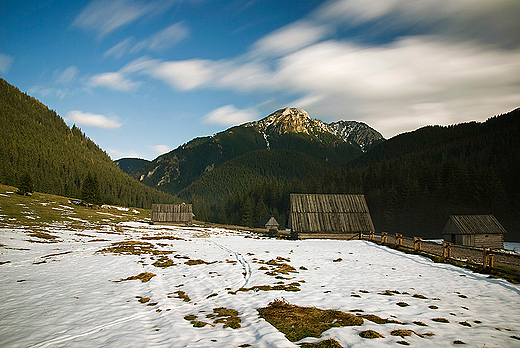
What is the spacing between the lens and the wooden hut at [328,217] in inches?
1633

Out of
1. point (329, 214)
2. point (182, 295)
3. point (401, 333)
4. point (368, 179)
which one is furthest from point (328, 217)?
point (368, 179)

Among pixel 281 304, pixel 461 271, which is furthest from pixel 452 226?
pixel 281 304

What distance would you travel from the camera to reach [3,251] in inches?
950

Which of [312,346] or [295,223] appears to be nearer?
[312,346]

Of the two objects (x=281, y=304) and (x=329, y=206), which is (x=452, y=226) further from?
(x=281, y=304)

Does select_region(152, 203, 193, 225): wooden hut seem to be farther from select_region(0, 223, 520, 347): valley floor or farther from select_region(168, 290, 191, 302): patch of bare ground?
select_region(168, 290, 191, 302): patch of bare ground

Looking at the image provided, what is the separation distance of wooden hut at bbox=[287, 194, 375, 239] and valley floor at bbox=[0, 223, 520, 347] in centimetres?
1772

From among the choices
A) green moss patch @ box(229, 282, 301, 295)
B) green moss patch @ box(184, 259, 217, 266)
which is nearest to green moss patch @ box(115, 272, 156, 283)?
green moss patch @ box(184, 259, 217, 266)

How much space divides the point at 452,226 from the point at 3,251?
6131 cm

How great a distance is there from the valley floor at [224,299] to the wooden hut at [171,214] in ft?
208

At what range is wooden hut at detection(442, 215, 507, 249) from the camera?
1715 inches

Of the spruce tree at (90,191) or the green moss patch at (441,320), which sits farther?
the spruce tree at (90,191)

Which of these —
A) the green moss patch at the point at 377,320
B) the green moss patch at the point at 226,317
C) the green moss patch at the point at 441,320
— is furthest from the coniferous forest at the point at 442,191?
the green moss patch at the point at 226,317

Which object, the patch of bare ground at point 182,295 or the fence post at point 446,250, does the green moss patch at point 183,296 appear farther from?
the fence post at point 446,250
